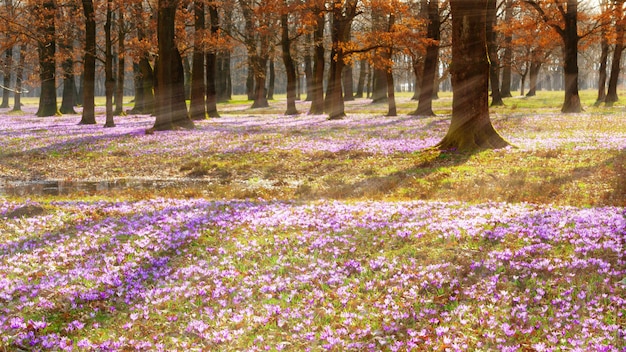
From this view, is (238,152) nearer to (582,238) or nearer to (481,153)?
(481,153)

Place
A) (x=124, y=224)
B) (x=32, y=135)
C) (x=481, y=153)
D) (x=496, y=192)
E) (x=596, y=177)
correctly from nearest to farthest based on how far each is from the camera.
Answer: (x=124, y=224), (x=496, y=192), (x=596, y=177), (x=481, y=153), (x=32, y=135)

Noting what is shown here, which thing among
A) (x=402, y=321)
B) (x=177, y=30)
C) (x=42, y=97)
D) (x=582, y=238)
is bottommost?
(x=402, y=321)

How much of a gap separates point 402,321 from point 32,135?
2768cm

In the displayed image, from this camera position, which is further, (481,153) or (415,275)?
(481,153)

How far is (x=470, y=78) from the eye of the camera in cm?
1930

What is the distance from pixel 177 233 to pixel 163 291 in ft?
8.12

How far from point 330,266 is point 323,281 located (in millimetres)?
491

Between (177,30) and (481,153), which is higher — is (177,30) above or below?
above

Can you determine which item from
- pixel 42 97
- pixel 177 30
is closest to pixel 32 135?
pixel 177 30

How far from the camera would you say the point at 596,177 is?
49.1 feet

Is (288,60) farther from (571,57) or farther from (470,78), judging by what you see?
(470,78)

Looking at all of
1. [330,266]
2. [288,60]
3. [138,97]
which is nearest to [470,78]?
[330,266]

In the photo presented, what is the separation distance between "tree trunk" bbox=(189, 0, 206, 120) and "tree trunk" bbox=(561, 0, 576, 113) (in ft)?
75.6

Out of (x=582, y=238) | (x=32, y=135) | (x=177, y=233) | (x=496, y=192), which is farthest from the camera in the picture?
(x=32, y=135)
